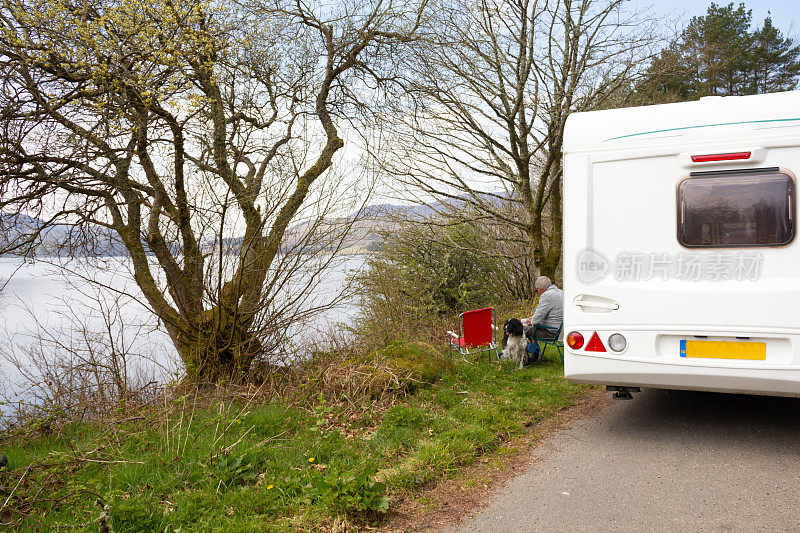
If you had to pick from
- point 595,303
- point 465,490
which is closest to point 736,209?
point 595,303

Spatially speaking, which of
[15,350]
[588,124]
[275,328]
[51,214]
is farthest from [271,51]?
[588,124]

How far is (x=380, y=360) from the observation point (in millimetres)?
7156

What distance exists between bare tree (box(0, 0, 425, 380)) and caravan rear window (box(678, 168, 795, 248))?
4.54 meters

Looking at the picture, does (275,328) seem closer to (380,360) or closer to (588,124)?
(380,360)

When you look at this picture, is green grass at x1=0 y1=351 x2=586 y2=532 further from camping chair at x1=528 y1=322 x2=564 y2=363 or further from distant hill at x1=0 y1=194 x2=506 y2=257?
distant hill at x1=0 y1=194 x2=506 y2=257

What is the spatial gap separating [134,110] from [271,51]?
3.21 metres

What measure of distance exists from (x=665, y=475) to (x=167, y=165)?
6.90m

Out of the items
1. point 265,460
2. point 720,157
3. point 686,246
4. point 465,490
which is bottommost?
point 465,490

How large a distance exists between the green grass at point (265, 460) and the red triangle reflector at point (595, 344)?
110cm

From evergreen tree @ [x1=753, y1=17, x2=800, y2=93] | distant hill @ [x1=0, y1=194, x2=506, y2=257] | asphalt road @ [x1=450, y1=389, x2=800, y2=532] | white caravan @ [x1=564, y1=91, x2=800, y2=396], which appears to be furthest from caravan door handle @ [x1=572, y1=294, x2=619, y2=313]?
evergreen tree @ [x1=753, y1=17, x2=800, y2=93]

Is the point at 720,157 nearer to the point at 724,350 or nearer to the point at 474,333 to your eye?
the point at 724,350

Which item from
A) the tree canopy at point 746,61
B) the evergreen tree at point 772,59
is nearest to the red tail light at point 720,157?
the tree canopy at point 746,61

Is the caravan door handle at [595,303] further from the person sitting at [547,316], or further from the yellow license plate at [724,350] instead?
the person sitting at [547,316]

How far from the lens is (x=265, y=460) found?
15.4 ft
